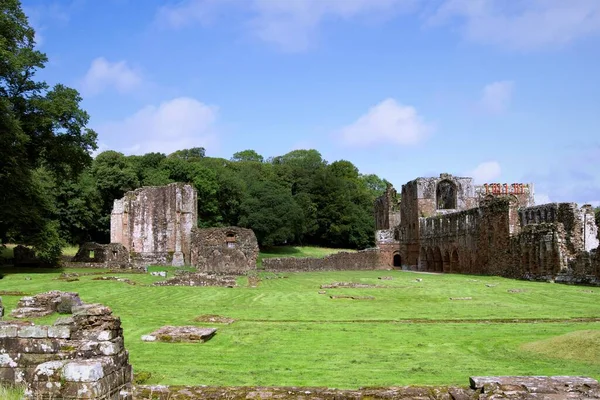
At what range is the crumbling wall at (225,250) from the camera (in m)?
35.3

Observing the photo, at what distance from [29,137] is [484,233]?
92.8ft

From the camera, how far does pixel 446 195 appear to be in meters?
53.9

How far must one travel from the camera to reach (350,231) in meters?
70.2

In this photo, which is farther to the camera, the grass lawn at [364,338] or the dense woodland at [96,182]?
the dense woodland at [96,182]

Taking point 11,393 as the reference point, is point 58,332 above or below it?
above

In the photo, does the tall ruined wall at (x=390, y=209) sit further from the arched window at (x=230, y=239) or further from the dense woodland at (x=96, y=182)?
the arched window at (x=230, y=239)

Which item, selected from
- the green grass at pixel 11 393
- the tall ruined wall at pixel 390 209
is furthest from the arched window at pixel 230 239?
the green grass at pixel 11 393

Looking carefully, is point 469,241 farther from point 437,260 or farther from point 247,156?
point 247,156

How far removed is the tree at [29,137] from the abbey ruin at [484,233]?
84.8 ft

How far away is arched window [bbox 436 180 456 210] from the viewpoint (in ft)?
170

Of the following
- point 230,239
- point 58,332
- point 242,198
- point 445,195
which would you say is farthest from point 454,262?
point 58,332

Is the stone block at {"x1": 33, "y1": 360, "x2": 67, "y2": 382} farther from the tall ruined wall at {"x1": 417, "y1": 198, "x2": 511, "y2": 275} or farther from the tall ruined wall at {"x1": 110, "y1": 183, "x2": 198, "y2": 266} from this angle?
the tall ruined wall at {"x1": 110, "y1": 183, "x2": 198, "y2": 266}

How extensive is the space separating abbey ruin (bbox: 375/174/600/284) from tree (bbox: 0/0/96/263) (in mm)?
25853

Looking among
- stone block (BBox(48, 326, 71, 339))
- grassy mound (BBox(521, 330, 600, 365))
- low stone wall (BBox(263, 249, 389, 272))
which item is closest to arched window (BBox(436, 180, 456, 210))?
low stone wall (BBox(263, 249, 389, 272))
